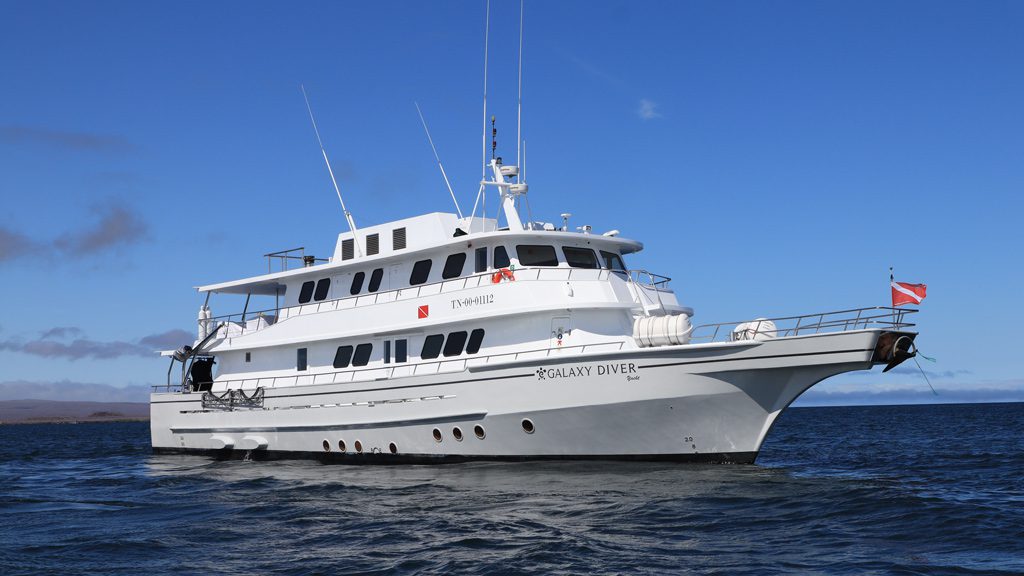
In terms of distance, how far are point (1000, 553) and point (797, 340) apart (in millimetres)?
6086

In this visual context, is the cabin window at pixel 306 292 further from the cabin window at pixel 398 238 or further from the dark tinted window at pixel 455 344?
the dark tinted window at pixel 455 344

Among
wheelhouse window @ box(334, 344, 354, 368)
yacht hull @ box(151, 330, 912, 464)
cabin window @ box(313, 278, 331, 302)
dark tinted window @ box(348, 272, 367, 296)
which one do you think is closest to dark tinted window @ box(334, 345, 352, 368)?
wheelhouse window @ box(334, 344, 354, 368)

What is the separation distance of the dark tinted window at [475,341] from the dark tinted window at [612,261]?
3.39 meters

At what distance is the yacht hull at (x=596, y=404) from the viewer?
16156mm

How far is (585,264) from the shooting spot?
20.2 metres

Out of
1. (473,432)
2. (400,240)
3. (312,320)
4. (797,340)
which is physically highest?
(400,240)

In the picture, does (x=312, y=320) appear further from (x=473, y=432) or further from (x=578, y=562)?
(x=578, y=562)

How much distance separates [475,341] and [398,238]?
3.61 metres

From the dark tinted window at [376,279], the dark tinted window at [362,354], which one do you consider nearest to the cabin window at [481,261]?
the dark tinted window at [376,279]

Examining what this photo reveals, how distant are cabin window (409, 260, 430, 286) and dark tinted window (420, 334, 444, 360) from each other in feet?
4.75

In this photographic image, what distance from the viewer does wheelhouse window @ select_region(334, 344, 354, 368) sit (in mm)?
21938

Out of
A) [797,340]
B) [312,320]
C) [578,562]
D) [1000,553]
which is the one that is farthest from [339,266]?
[1000,553]

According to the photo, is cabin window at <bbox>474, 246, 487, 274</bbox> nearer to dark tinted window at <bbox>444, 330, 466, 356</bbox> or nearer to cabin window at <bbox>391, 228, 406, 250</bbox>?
dark tinted window at <bbox>444, 330, 466, 356</bbox>

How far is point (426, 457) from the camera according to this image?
64.1 feet
